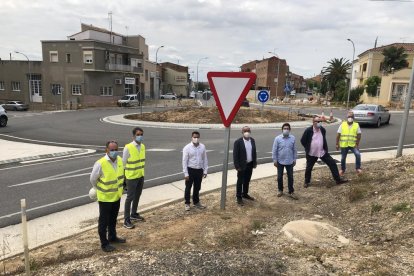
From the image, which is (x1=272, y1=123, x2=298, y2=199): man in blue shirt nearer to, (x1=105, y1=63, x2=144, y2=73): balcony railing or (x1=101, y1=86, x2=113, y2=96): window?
(x1=105, y1=63, x2=144, y2=73): balcony railing

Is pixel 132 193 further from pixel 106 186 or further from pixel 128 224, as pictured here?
pixel 106 186

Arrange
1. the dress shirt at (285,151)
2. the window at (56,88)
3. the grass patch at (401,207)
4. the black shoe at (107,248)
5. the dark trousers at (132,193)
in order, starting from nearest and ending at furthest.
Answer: the black shoe at (107,248)
the grass patch at (401,207)
the dark trousers at (132,193)
the dress shirt at (285,151)
the window at (56,88)

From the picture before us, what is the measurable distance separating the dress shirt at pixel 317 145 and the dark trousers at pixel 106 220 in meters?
4.95

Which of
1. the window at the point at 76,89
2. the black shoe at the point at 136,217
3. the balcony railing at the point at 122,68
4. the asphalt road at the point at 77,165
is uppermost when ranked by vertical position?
the balcony railing at the point at 122,68

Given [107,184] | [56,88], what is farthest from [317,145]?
[56,88]

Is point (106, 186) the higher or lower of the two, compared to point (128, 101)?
higher

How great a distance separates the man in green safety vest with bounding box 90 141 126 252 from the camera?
17.0 feet

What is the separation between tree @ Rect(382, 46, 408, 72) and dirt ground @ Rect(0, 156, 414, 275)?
5368cm

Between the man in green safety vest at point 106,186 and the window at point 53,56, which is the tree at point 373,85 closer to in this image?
the window at point 53,56

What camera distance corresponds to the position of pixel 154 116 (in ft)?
97.6

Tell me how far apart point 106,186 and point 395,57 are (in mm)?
59833

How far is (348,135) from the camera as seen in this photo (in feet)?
29.9

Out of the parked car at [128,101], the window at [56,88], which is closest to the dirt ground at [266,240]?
the parked car at [128,101]

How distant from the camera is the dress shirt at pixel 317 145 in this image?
27.1 feet
